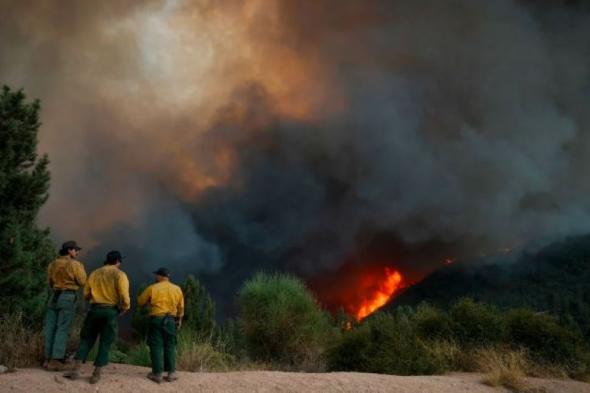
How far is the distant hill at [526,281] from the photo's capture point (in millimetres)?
97875

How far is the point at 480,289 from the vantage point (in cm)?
14700

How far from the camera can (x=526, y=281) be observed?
130250mm

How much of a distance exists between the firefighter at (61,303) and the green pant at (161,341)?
1.95 meters

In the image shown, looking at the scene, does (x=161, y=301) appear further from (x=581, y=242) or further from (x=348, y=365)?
(x=581, y=242)

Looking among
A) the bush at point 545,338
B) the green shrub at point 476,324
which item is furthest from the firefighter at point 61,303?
the bush at point 545,338

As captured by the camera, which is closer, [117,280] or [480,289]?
[117,280]

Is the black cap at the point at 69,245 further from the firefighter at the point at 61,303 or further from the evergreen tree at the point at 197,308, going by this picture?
the evergreen tree at the point at 197,308

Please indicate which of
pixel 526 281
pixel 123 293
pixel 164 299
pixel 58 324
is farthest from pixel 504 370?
pixel 526 281

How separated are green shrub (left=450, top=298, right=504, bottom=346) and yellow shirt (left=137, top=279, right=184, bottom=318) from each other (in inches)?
465

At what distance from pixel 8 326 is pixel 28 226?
5.93 meters

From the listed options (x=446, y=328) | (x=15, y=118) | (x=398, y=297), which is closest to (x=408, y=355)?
(x=446, y=328)

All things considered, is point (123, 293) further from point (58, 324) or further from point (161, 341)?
point (58, 324)

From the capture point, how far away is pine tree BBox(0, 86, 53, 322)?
1616 centimetres

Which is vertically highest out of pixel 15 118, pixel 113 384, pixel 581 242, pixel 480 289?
pixel 581 242
